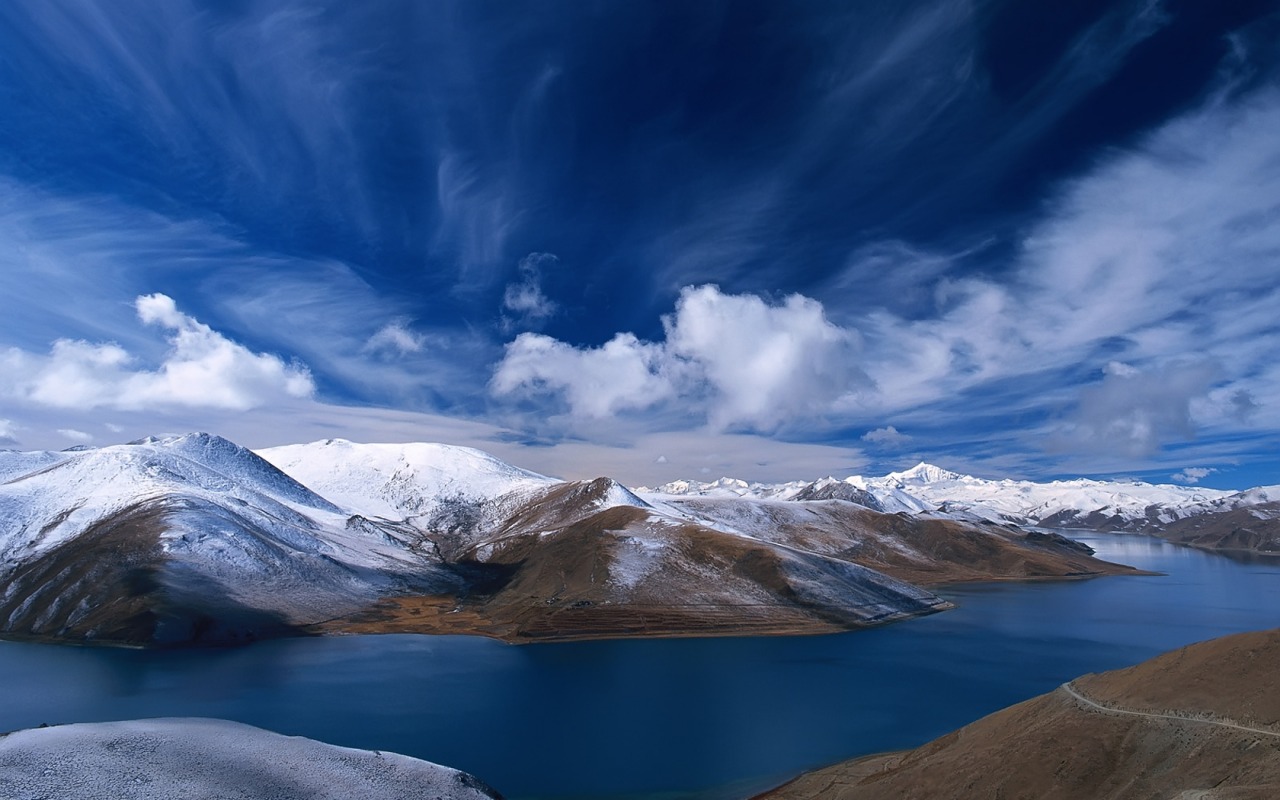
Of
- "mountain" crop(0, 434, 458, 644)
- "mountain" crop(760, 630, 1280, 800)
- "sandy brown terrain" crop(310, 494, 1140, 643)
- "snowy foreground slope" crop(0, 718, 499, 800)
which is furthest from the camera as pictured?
"sandy brown terrain" crop(310, 494, 1140, 643)

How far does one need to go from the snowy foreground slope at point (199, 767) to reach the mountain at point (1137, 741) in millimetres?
22904

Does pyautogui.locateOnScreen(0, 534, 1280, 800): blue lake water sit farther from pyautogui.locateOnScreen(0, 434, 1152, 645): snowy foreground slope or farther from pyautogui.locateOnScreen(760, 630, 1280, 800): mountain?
pyautogui.locateOnScreen(760, 630, 1280, 800): mountain

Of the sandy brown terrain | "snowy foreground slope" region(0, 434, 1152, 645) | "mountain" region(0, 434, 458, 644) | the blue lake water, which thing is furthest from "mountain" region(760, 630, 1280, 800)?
"mountain" region(0, 434, 458, 644)

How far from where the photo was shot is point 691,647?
92.7 meters

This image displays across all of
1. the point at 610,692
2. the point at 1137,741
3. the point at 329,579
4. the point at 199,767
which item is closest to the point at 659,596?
the point at 610,692

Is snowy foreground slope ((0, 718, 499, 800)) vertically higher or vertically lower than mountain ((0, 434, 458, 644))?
lower

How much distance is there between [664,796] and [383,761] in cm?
1823

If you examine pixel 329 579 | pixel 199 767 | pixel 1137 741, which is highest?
pixel 329 579

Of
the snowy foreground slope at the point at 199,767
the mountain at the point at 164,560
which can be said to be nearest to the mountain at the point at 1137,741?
the snowy foreground slope at the point at 199,767

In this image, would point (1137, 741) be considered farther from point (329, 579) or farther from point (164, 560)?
point (329, 579)

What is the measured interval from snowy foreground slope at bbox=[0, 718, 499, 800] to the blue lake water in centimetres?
1318

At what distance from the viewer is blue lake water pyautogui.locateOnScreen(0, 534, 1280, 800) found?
4891 cm

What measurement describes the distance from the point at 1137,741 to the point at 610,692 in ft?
161

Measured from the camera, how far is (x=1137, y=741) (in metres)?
28.7
